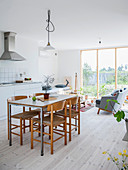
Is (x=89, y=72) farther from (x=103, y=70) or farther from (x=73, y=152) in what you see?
(x=73, y=152)

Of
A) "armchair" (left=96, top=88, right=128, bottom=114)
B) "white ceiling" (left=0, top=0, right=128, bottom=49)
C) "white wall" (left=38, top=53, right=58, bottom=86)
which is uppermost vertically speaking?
"white ceiling" (left=0, top=0, right=128, bottom=49)

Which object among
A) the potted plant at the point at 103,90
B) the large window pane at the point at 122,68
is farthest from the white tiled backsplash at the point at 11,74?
the large window pane at the point at 122,68

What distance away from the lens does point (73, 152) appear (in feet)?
9.68

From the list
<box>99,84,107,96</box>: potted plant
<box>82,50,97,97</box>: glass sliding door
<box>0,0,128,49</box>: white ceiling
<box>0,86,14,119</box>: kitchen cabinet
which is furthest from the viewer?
<box>82,50,97,97</box>: glass sliding door

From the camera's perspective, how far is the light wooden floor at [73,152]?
2.53 meters

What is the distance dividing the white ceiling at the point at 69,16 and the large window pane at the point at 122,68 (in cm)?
238

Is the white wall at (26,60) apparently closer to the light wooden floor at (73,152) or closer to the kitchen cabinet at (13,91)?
the kitchen cabinet at (13,91)

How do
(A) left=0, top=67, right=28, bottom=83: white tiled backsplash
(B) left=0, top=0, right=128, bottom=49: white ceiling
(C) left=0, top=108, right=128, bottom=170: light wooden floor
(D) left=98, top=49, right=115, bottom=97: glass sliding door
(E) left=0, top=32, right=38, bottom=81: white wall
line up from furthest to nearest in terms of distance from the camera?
(D) left=98, top=49, right=115, bottom=97: glass sliding door
(E) left=0, top=32, right=38, bottom=81: white wall
(A) left=0, top=67, right=28, bottom=83: white tiled backsplash
(B) left=0, top=0, right=128, bottom=49: white ceiling
(C) left=0, top=108, right=128, bottom=170: light wooden floor

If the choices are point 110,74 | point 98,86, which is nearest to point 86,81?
point 98,86

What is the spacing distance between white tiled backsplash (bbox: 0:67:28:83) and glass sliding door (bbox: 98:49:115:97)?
384 centimetres

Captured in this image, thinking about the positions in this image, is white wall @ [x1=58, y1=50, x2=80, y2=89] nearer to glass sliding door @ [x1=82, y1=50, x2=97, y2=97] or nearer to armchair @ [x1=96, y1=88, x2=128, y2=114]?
glass sliding door @ [x1=82, y1=50, x2=97, y2=97]

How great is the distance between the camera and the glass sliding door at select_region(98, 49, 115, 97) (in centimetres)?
823

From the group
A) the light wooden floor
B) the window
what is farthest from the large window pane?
the light wooden floor

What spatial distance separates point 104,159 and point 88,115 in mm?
2860
